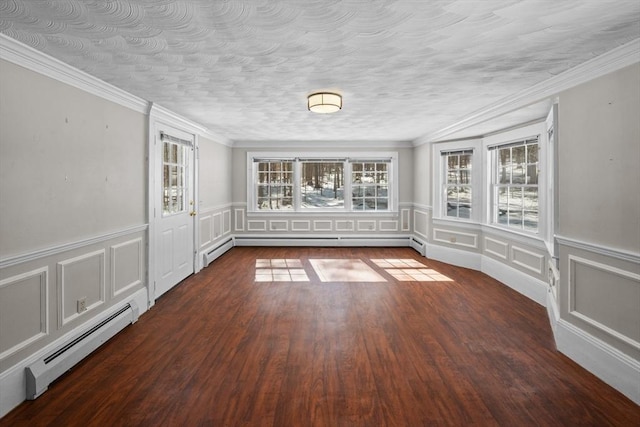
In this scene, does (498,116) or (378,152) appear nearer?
(498,116)

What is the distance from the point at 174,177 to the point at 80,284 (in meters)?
2.18

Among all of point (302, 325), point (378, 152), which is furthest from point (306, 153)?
point (302, 325)

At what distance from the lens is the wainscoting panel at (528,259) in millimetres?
4195

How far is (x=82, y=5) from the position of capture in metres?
1.82

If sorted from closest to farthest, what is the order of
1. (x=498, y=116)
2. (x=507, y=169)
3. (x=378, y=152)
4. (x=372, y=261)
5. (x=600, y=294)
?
1. (x=600, y=294)
2. (x=498, y=116)
3. (x=507, y=169)
4. (x=372, y=261)
5. (x=378, y=152)

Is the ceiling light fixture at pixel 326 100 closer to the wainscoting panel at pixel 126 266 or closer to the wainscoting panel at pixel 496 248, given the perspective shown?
the wainscoting panel at pixel 126 266

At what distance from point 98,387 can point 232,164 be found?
5.80 metres

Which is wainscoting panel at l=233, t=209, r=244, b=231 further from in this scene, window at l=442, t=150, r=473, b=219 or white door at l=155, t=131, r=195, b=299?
window at l=442, t=150, r=473, b=219

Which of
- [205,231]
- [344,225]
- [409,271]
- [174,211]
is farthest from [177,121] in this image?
[344,225]

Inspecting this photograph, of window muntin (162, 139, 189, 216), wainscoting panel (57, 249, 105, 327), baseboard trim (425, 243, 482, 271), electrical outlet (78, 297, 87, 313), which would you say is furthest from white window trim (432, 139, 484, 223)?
electrical outlet (78, 297, 87, 313)

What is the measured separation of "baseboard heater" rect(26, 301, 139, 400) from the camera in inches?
91.5

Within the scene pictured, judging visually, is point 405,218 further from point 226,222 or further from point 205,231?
point 205,231

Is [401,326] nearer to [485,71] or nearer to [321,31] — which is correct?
[485,71]

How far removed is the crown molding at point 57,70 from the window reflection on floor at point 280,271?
2907mm
